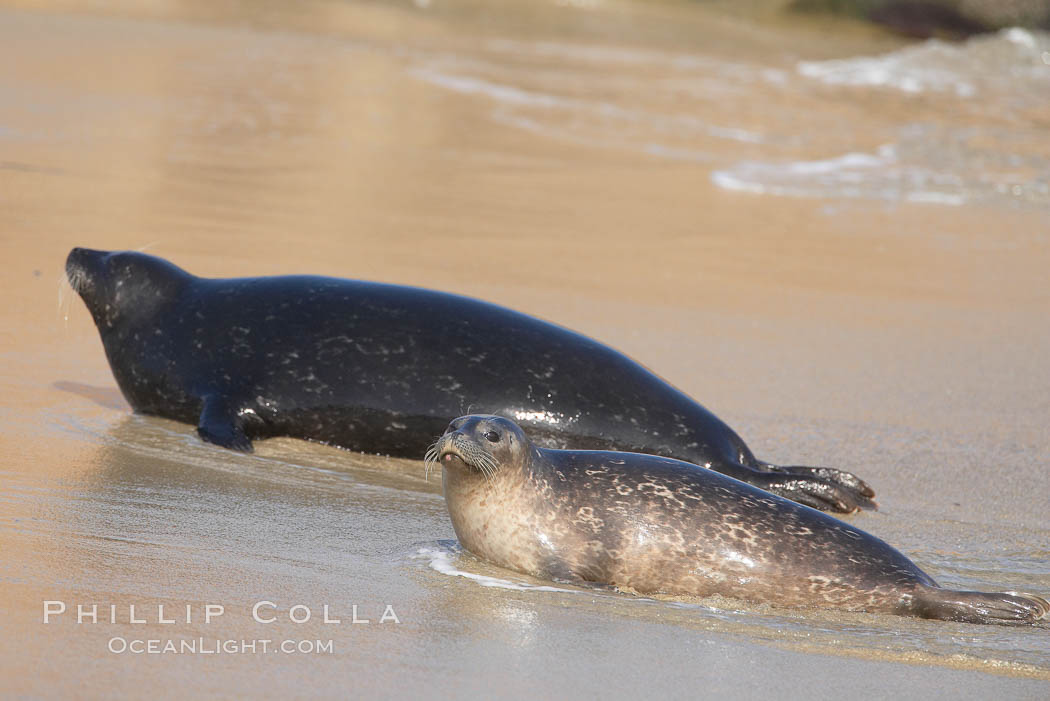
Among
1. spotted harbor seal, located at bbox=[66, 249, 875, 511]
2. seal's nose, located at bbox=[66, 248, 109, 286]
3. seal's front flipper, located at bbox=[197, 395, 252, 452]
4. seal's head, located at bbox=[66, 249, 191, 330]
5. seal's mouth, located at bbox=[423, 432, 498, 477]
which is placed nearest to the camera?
seal's mouth, located at bbox=[423, 432, 498, 477]

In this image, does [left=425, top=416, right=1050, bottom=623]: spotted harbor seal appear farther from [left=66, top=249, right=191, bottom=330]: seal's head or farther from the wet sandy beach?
[left=66, top=249, right=191, bottom=330]: seal's head

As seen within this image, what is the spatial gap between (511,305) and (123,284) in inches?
89.1

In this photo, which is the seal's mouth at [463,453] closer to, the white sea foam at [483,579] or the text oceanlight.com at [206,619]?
the white sea foam at [483,579]

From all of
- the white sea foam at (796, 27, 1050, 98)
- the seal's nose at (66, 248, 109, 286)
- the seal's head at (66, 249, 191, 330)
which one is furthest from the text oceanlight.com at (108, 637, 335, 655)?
the white sea foam at (796, 27, 1050, 98)

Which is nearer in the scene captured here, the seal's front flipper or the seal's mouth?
the seal's mouth

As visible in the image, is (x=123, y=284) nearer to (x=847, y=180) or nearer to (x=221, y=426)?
(x=221, y=426)

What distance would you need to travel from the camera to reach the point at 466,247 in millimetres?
8422

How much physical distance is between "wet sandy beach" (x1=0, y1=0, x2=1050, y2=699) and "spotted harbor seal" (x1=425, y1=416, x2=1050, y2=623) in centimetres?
11

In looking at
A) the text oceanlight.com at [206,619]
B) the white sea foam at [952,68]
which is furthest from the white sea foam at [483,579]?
the white sea foam at [952,68]

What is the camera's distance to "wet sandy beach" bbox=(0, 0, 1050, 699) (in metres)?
3.26

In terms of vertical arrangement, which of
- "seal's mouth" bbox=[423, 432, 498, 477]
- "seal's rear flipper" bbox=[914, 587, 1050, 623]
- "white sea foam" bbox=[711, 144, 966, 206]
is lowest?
"seal's rear flipper" bbox=[914, 587, 1050, 623]

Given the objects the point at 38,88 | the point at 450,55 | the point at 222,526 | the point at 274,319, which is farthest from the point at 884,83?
the point at 222,526

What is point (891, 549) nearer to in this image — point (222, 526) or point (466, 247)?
point (222, 526)

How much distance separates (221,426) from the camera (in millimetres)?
4938
